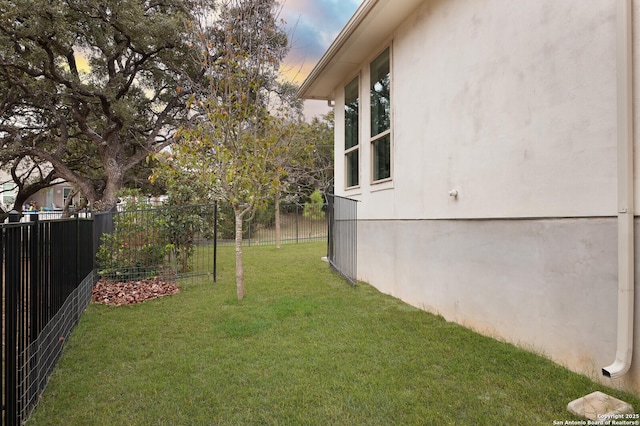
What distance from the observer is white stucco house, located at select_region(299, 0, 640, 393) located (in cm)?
262

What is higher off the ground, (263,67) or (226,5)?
(226,5)

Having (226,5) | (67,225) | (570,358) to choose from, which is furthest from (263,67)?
(570,358)

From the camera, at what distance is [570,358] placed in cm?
296

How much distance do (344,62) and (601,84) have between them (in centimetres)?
516

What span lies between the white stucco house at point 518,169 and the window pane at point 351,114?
53.4 inches

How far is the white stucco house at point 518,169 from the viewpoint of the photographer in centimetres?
262

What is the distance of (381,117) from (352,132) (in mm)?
1361

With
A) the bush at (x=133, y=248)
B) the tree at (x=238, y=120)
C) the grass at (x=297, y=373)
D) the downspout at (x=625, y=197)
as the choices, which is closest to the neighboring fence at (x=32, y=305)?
the grass at (x=297, y=373)

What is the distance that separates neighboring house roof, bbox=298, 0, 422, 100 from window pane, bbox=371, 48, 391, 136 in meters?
0.30

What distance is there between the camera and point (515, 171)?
3.53 meters

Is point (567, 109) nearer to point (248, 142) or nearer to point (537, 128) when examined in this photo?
point (537, 128)

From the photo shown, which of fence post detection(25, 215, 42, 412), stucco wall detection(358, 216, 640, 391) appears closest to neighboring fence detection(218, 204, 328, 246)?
stucco wall detection(358, 216, 640, 391)

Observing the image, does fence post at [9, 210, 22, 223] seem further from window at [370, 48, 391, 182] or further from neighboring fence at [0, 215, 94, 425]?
window at [370, 48, 391, 182]

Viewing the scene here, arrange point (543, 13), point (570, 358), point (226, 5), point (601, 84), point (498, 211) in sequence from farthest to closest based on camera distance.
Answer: point (226, 5) < point (498, 211) < point (543, 13) < point (570, 358) < point (601, 84)
